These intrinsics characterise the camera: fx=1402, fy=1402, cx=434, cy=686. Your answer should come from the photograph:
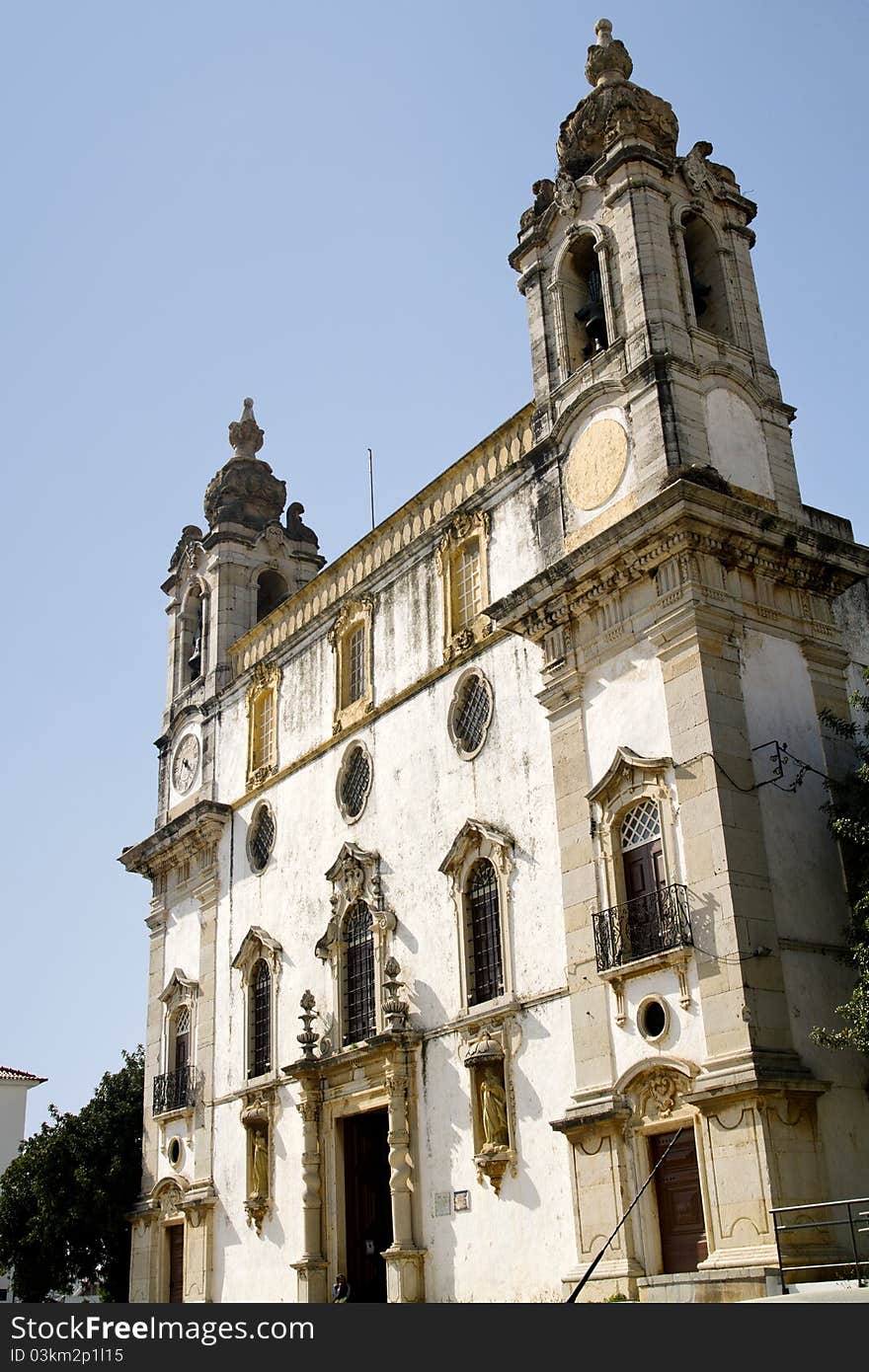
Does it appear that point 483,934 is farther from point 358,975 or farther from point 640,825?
point 640,825

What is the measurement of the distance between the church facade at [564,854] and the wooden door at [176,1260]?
0.19 ft

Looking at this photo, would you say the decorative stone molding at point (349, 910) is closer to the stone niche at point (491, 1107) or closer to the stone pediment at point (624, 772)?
the stone niche at point (491, 1107)

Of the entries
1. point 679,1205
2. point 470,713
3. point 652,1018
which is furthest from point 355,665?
point 679,1205

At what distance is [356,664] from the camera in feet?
88.5

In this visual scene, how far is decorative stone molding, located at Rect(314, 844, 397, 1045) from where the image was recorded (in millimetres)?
23547

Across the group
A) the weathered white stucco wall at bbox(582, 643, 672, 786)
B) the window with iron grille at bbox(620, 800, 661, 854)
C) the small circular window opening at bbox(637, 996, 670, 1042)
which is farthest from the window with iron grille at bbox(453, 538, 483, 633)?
the small circular window opening at bbox(637, 996, 670, 1042)

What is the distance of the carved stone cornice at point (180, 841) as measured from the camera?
29766mm

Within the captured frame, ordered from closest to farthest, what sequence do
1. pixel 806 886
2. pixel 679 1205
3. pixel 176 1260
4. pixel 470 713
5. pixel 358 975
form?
pixel 679 1205, pixel 806 886, pixel 470 713, pixel 358 975, pixel 176 1260

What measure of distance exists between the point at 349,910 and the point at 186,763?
29.2ft

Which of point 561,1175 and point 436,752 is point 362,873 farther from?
point 561,1175

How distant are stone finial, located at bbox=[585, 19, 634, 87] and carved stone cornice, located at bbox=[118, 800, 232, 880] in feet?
52.2
